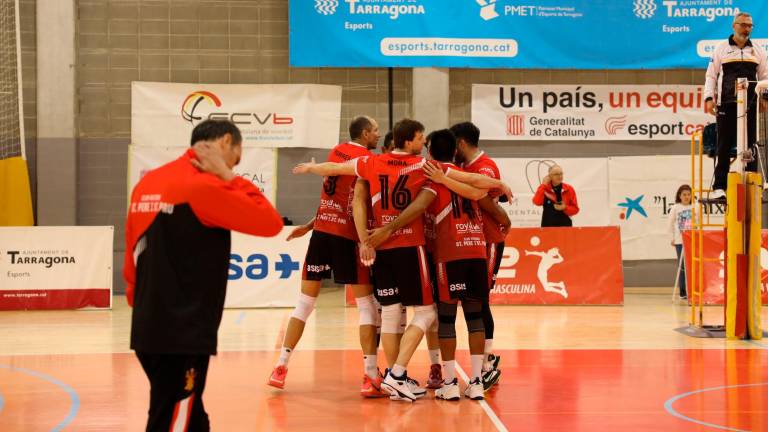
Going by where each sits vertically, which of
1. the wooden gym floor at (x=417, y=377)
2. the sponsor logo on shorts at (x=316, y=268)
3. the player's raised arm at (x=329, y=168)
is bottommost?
the wooden gym floor at (x=417, y=377)

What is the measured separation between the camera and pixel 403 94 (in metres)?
16.6

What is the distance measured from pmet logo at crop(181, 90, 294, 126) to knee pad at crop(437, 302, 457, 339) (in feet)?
33.9

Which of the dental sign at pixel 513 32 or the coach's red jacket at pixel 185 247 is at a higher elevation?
the dental sign at pixel 513 32

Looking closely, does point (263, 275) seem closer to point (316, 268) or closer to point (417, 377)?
point (417, 377)

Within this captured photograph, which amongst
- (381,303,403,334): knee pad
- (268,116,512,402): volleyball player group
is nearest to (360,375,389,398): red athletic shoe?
(268,116,512,402): volleyball player group

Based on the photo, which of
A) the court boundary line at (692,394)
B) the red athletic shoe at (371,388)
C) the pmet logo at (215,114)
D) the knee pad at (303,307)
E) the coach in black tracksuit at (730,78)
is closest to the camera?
the court boundary line at (692,394)

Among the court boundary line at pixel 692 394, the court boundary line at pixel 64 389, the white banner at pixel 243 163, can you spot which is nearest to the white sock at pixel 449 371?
the court boundary line at pixel 692 394

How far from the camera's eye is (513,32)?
1575 cm

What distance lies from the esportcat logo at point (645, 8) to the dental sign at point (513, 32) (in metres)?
0.02

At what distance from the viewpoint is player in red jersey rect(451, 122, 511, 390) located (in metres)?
6.82

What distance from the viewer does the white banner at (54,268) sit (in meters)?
12.9

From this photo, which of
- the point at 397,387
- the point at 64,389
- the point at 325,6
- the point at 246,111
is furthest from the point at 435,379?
the point at 246,111

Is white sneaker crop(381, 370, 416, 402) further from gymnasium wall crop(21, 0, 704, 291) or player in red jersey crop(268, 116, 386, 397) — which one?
gymnasium wall crop(21, 0, 704, 291)

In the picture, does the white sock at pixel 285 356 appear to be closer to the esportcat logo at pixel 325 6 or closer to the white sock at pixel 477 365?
the white sock at pixel 477 365
